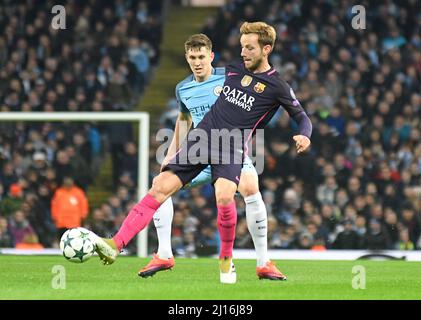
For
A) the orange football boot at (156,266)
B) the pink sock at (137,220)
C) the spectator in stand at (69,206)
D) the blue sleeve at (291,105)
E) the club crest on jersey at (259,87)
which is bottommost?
the spectator in stand at (69,206)

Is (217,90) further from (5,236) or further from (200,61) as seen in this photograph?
(5,236)

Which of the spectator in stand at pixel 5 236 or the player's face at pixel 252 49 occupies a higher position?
the player's face at pixel 252 49

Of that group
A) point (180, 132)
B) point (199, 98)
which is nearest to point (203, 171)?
point (180, 132)

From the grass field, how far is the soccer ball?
0.24 meters

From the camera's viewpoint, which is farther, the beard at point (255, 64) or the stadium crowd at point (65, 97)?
the stadium crowd at point (65, 97)

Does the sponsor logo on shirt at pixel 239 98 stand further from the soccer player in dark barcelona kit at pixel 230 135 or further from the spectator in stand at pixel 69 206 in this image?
the spectator in stand at pixel 69 206

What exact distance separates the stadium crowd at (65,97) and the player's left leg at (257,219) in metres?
5.45

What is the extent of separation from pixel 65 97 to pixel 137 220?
9.63m

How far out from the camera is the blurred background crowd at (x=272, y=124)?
14.5m

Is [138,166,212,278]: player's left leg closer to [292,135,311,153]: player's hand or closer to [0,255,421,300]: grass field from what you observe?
[0,255,421,300]: grass field

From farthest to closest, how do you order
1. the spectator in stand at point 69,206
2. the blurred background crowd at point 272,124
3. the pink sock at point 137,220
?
the blurred background crowd at point 272,124, the spectator in stand at point 69,206, the pink sock at point 137,220

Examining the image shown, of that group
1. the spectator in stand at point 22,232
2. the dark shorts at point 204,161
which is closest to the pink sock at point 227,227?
the dark shorts at point 204,161

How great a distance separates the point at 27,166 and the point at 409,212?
5.29 meters
